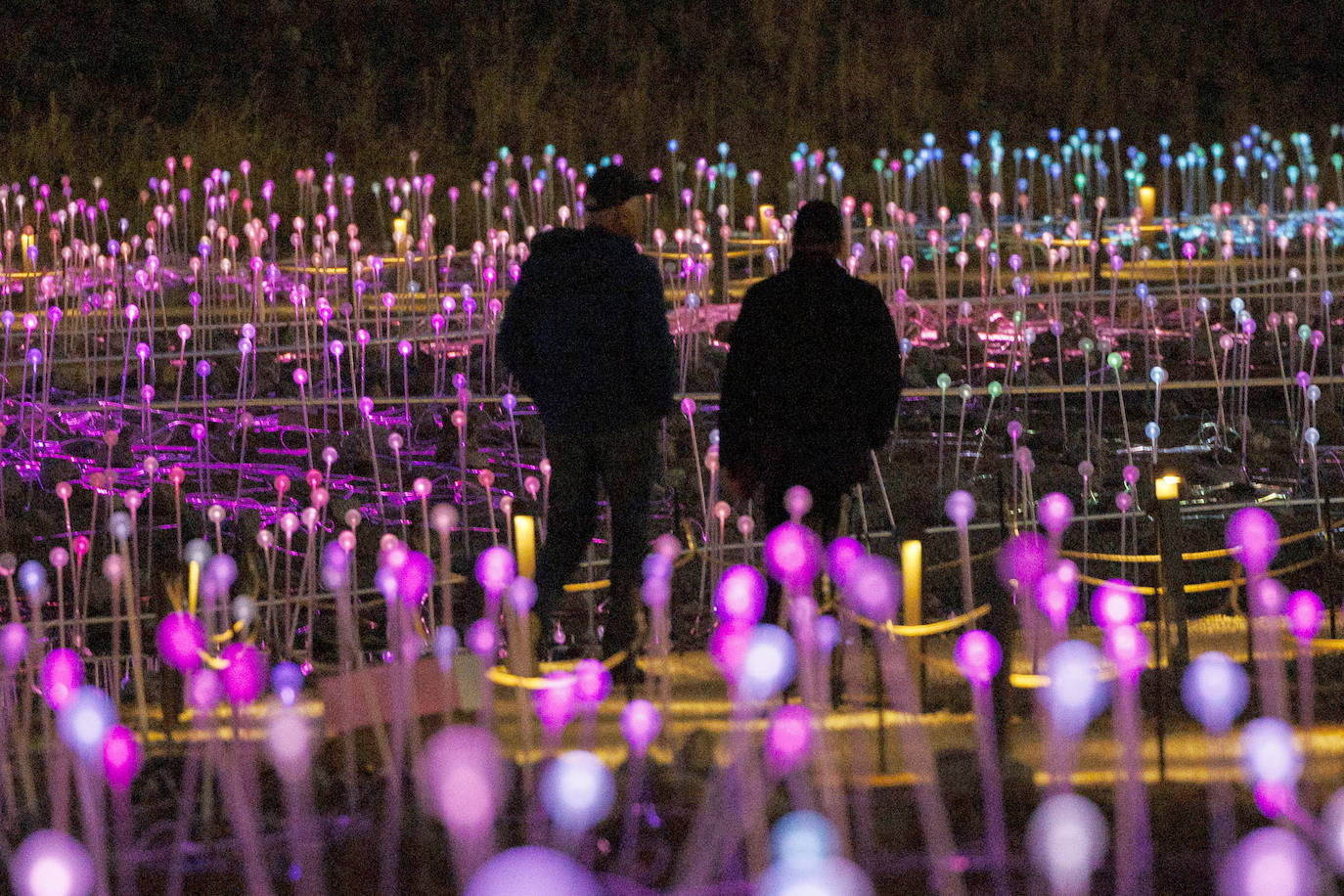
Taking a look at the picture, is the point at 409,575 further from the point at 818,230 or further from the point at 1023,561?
the point at 1023,561

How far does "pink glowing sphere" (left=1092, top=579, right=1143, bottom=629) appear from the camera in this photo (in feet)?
12.4

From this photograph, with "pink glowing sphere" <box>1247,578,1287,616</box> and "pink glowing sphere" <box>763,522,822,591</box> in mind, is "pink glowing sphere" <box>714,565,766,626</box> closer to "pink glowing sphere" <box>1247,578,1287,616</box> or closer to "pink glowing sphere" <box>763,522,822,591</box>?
"pink glowing sphere" <box>763,522,822,591</box>

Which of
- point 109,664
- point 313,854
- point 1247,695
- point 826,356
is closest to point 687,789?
point 313,854

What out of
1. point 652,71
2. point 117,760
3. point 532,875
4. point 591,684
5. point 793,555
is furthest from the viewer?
point 652,71

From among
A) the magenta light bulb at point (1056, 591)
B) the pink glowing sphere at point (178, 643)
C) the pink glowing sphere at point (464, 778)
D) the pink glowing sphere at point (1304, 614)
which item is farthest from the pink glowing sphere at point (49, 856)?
the pink glowing sphere at point (1304, 614)

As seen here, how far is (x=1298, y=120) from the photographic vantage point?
49.8 ft

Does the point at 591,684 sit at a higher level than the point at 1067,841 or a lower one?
higher

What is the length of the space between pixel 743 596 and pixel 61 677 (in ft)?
4.55

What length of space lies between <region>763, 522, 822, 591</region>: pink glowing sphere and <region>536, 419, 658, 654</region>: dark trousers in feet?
1.13

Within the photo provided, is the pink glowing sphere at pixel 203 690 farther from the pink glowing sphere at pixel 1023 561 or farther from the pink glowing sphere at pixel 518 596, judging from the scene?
the pink glowing sphere at pixel 1023 561

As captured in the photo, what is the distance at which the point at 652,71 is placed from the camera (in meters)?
15.2

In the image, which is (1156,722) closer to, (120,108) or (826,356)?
(826,356)

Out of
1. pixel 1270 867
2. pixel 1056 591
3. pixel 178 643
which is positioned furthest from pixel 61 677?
pixel 1270 867

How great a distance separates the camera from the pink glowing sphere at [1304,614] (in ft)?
13.5
